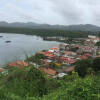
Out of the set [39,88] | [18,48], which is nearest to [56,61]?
[18,48]

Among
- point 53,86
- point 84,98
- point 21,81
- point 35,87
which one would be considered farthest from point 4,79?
point 84,98

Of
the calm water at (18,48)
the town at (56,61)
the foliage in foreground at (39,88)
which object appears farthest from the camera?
the calm water at (18,48)

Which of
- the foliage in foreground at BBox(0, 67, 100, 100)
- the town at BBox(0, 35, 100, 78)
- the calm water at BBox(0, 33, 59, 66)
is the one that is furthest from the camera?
the calm water at BBox(0, 33, 59, 66)

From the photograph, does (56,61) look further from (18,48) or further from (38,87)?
(38,87)

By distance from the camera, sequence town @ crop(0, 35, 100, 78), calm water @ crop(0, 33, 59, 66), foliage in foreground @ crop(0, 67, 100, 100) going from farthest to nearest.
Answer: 1. calm water @ crop(0, 33, 59, 66)
2. town @ crop(0, 35, 100, 78)
3. foliage in foreground @ crop(0, 67, 100, 100)

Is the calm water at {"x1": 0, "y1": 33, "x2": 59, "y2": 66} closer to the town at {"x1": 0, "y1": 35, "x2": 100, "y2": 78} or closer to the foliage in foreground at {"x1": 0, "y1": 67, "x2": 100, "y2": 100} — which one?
the town at {"x1": 0, "y1": 35, "x2": 100, "y2": 78}

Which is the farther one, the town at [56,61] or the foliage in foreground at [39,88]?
the town at [56,61]

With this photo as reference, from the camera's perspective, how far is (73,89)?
152 cm

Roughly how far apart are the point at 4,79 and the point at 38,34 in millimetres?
42104

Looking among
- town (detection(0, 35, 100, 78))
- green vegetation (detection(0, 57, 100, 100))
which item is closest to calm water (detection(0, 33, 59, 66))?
town (detection(0, 35, 100, 78))

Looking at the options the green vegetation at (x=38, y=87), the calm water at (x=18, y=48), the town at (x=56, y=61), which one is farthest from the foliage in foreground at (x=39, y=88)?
the calm water at (x=18, y=48)

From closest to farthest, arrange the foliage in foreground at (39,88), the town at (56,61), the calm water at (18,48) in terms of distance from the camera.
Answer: the foliage in foreground at (39,88), the town at (56,61), the calm water at (18,48)

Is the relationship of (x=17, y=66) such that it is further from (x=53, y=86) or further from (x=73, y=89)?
(x=73, y=89)

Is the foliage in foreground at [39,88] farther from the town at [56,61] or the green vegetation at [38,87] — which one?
the town at [56,61]
